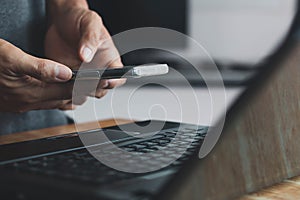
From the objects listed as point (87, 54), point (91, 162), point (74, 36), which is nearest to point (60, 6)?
point (74, 36)

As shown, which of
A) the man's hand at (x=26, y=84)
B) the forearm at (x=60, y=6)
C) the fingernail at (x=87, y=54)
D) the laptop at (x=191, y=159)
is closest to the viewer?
the laptop at (x=191, y=159)

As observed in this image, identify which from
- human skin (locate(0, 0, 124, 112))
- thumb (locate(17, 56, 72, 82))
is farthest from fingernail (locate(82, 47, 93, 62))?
thumb (locate(17, 56, 72, 82))

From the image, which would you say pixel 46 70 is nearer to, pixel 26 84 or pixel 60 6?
pixel 26 84

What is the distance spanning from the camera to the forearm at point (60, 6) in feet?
2.81

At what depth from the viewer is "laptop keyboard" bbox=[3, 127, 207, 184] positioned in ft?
0.99

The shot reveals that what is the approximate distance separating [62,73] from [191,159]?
13.7 inches

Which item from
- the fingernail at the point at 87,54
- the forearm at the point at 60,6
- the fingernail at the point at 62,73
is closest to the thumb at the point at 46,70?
the fingernail at the point at 62,73

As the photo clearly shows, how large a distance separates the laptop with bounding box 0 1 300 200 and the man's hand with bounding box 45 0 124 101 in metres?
0.37

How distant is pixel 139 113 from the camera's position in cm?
84

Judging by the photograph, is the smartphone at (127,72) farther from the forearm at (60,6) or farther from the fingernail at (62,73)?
the forearm at (60,6)

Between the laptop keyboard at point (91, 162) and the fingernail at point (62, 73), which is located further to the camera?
the fingernail at point (62, 73)

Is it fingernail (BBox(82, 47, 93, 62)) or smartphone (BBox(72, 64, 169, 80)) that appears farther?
fingernail (BBox(82, 47, 93, 62))

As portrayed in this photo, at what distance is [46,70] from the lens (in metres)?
0.59

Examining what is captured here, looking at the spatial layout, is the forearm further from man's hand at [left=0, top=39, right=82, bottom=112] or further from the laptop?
the laptop
